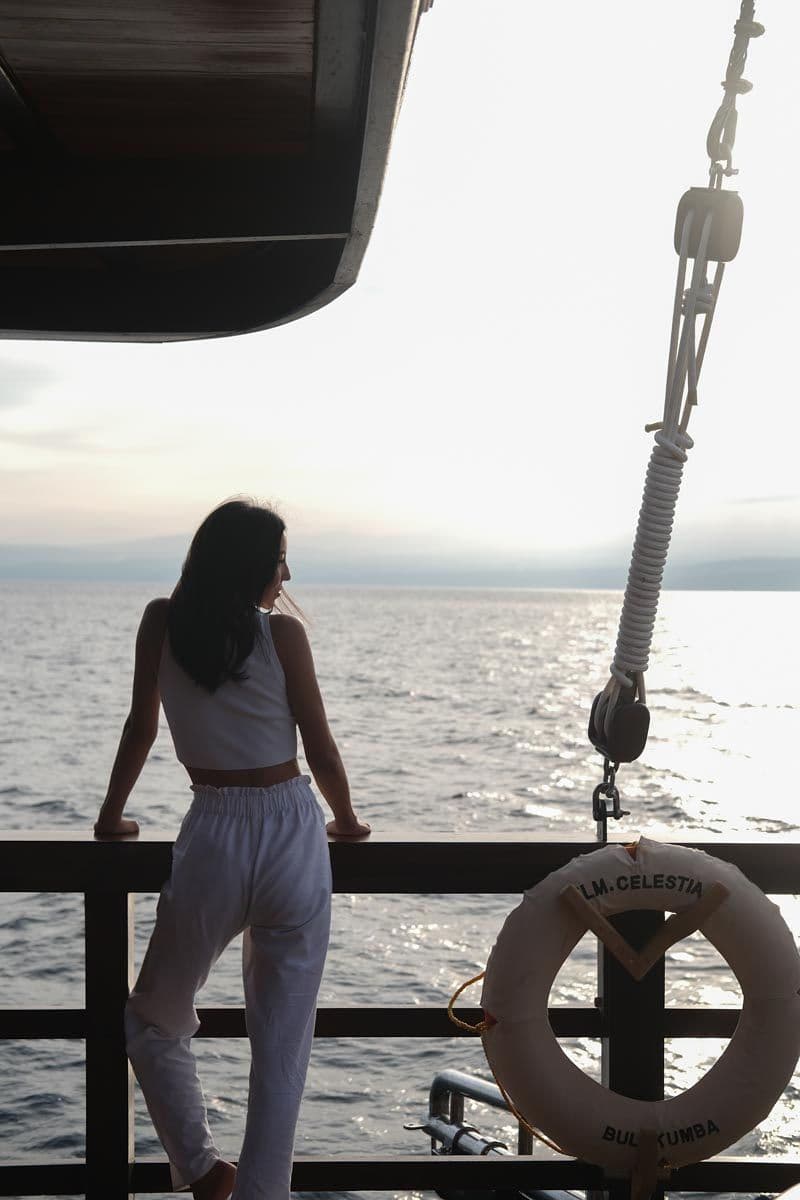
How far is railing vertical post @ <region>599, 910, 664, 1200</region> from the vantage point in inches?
77.3

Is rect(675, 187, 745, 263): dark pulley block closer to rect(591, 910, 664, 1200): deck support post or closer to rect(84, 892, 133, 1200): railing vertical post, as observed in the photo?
rect(591, 910, 664, 1200): deck support post

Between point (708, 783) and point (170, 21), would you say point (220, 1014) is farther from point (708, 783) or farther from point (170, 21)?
point (708, 783)

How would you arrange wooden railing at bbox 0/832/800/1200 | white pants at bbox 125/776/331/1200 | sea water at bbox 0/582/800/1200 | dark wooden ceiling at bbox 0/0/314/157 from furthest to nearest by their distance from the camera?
sea water at bbox 0/582/800/1200 < wooden railing at bbox 0/832/800/1200 < white pants at bbox 125/776/331/1200 < dark wooden ceiling at bbox 0/0/314/157

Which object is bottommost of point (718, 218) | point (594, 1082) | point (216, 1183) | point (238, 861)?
point (216, 1183)

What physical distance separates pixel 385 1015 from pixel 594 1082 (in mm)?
347

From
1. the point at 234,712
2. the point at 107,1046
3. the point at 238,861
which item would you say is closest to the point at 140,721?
the point at 234,712

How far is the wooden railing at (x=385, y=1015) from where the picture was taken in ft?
6.35

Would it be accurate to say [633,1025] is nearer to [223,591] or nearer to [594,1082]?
[594,1082]

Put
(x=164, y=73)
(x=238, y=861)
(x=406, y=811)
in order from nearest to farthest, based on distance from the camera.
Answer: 1. (x=164, y=73)
2. (x=238, y=861)
3. (x=406, y=811)

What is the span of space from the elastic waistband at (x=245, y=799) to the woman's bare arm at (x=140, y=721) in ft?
0.40

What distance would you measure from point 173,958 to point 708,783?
49.3 feet

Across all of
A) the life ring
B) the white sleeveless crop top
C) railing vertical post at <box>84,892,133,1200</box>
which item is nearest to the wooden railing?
railing vertical post at <box>84,892,133,1200</box>

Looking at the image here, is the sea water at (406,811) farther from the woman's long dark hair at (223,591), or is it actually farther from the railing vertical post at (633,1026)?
the woman's long dark hair at (223,591)

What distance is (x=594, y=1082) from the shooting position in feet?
6.07
